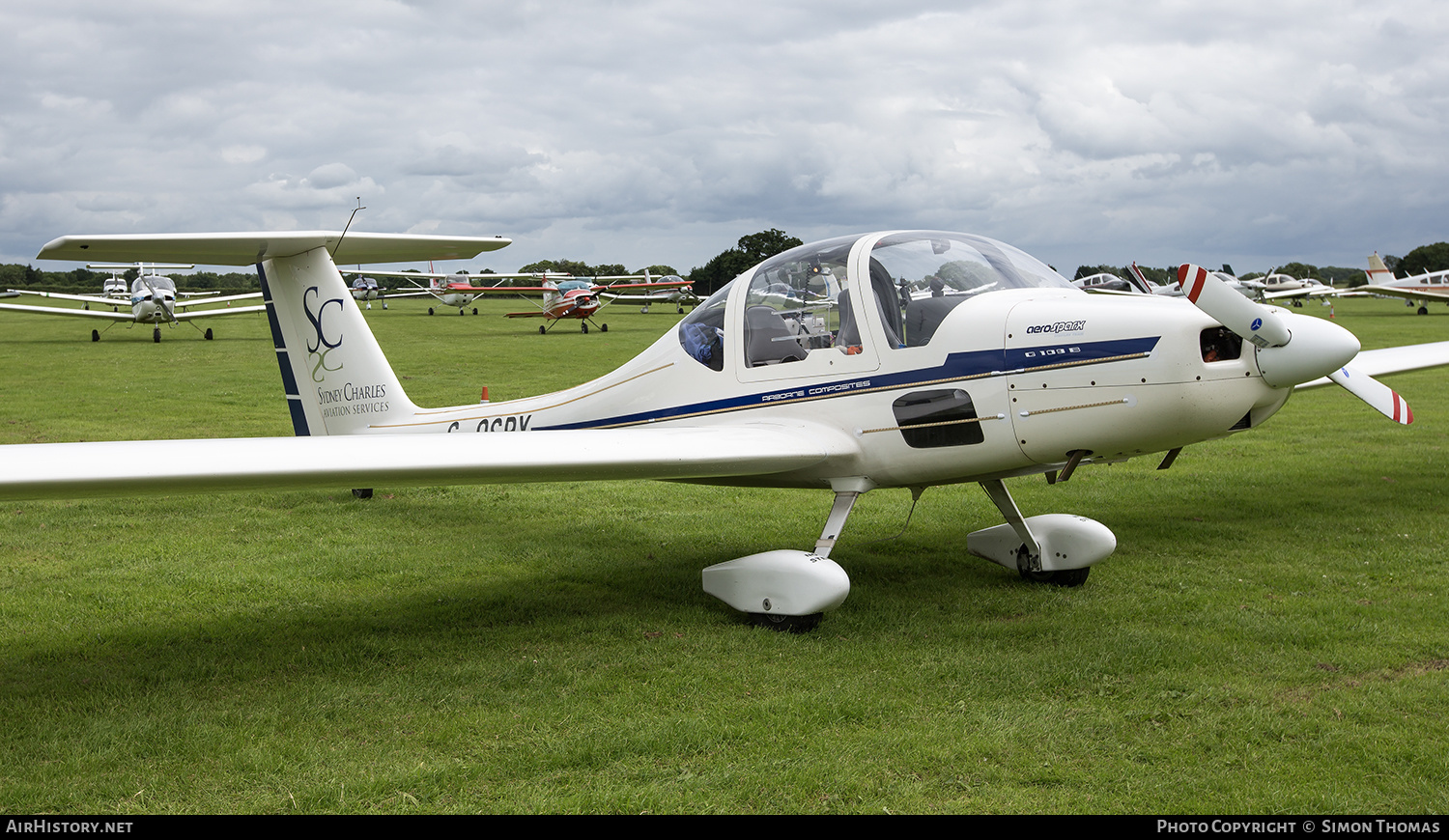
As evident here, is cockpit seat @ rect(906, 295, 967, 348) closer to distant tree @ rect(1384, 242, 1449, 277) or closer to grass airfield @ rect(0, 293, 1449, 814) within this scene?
grass airfield @ rect(0, 293, 1449, 814)

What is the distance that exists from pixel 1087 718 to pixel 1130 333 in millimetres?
2088

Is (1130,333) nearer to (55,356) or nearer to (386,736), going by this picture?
(386,736)

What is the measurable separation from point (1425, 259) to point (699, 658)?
362 feet

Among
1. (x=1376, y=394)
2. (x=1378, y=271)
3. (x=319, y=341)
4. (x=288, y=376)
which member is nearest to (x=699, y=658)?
(x=1376, y=394)

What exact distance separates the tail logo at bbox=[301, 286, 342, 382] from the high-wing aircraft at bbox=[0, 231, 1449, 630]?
0.47 m

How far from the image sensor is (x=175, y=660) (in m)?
5.19

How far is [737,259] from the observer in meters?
75.3

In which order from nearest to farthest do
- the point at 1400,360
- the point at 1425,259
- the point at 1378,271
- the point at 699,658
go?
the point at 699,658 → the point at 1400,360 → the point at 1378,271 → the point at 1425,259

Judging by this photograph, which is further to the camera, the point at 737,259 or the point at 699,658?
the point at 737,259

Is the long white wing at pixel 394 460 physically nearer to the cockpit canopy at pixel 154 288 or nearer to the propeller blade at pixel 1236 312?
the propeller blade at pixel 1236 312

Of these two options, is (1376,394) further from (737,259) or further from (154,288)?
(737,259)

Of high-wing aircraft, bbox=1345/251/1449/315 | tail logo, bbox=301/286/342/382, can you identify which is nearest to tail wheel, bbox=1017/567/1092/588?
tail logo, bbox=301/286/342/382

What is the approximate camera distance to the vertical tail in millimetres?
7746

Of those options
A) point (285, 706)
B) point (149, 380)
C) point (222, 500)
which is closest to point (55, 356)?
point (149, 380)
